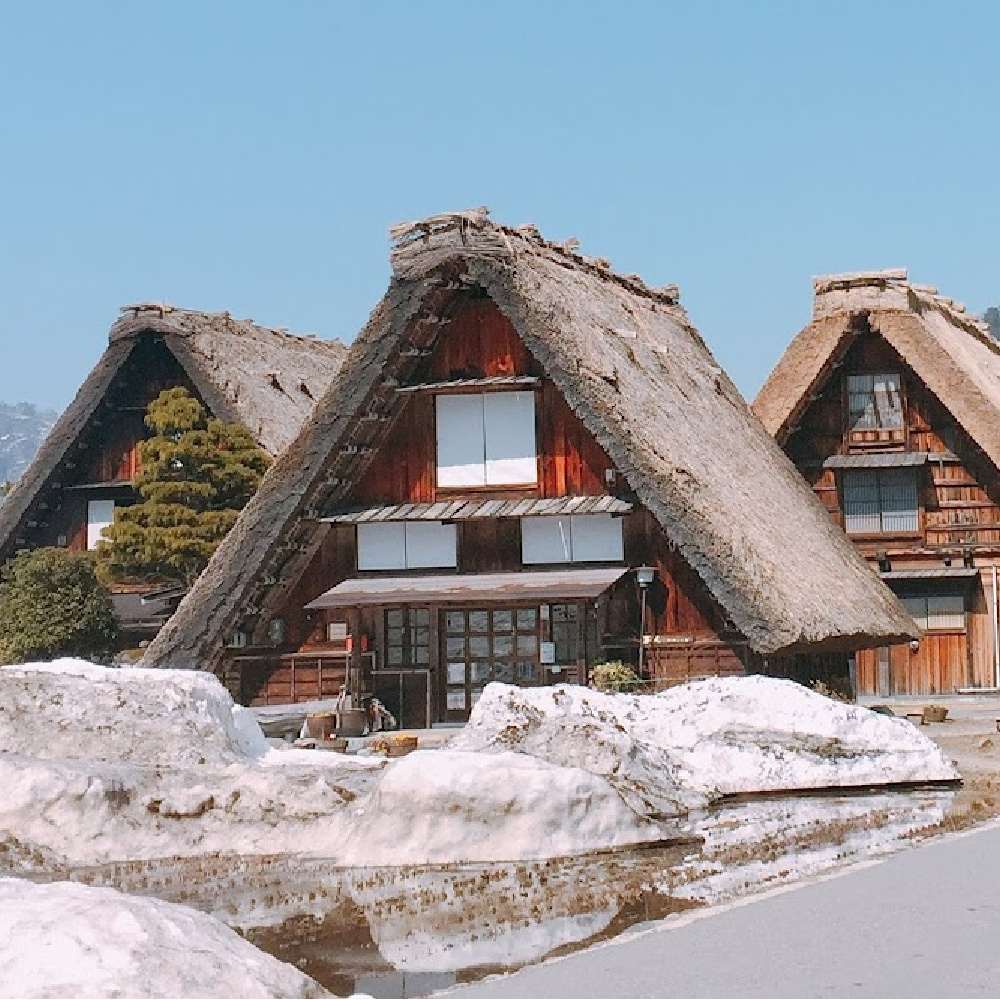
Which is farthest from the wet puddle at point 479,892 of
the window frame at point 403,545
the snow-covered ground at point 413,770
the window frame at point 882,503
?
the window frame at point 882,503

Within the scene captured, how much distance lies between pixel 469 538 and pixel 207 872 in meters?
13.6

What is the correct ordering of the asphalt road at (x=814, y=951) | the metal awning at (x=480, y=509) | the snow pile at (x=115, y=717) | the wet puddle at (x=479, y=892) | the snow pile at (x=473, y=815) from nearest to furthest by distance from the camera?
the asphalt road at (x=814, y=951)
the wet puddle at (x=479, y=892)
the snow pile at (x=473, y=815)
the snow pile at (x=115, y=717)
the metal awning at (x=480, y=509)

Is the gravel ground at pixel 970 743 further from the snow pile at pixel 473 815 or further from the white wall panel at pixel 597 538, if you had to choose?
the white wall panel at pixel 597 538

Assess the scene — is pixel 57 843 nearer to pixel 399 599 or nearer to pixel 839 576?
pixel 399 599

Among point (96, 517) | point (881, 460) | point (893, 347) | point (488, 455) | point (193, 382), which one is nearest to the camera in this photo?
point (488, 455)

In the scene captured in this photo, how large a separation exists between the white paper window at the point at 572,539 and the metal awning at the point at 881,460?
998cm

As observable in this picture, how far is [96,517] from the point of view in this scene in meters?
39.0

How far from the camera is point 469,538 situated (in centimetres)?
2702

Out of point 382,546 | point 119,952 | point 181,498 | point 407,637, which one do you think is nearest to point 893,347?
point 382,546

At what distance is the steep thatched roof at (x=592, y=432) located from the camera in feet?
78.8

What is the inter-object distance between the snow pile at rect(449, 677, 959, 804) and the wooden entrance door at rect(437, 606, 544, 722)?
7297 millimetres

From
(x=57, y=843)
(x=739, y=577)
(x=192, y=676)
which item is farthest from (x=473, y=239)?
(x=57, y=843)

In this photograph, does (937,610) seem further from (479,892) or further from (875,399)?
(479,892)

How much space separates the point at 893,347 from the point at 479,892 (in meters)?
24.2
